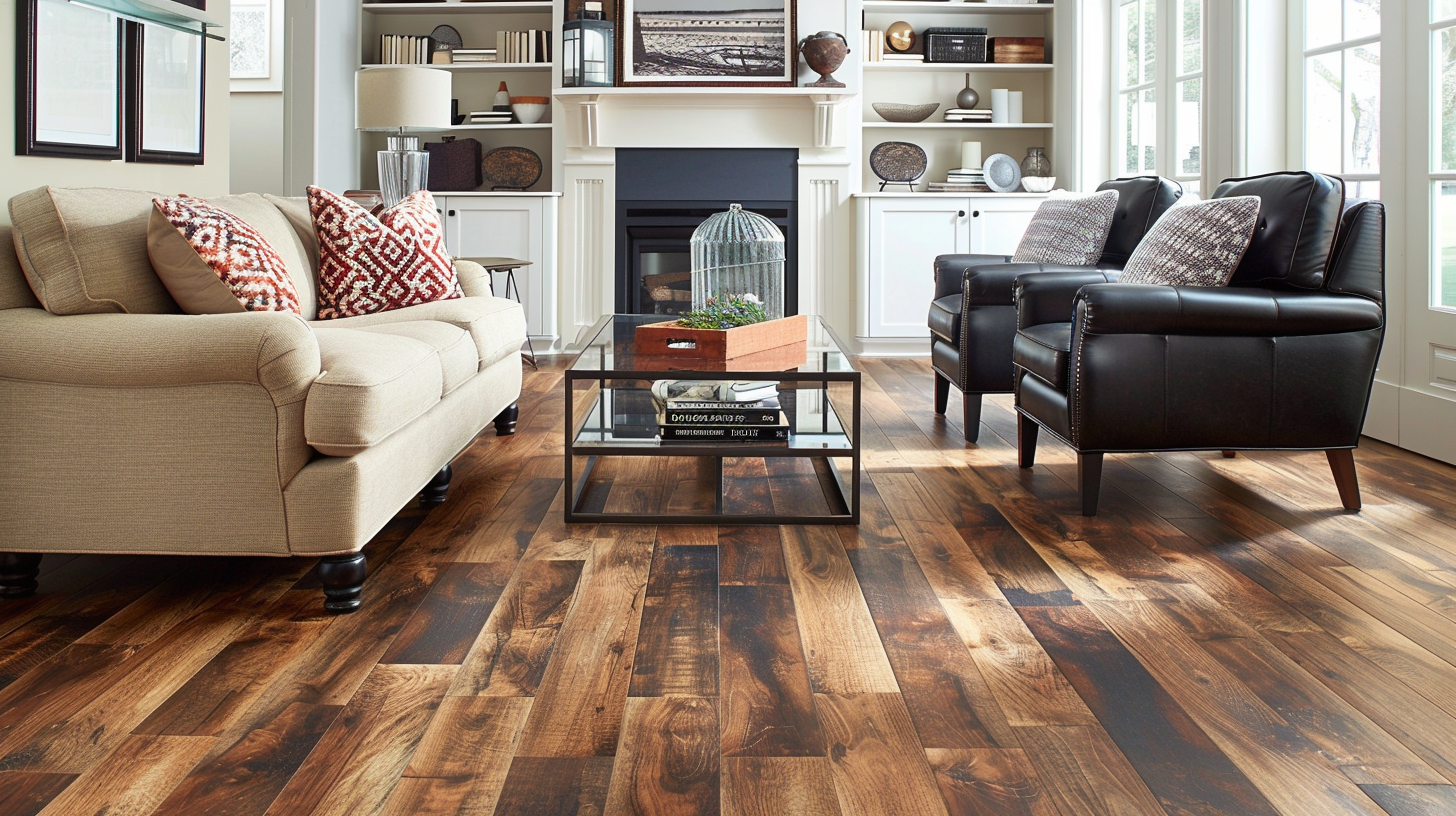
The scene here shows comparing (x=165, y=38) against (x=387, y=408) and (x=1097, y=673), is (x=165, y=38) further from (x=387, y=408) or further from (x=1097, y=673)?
(x=1097, y=673)

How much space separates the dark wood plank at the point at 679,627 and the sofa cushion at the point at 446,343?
716 millimetres

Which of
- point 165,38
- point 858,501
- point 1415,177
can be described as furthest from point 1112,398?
point 165,38

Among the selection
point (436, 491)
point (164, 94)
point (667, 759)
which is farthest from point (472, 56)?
point (667, 759)

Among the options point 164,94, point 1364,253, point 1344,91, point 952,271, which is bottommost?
point 1364,253

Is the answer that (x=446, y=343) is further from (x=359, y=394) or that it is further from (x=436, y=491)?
(x=359, y=394)

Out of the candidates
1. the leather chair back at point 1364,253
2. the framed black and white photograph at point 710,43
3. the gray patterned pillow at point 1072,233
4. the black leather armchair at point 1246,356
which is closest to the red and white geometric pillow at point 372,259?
the black leather armchair at point 1246,356

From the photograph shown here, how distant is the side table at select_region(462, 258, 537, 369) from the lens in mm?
5484

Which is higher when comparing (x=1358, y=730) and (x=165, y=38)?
(x=165, y=38)

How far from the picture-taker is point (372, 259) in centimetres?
353

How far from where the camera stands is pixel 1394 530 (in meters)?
2.86

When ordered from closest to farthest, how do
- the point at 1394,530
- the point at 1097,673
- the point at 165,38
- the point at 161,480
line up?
the point at 1097,673 < the point at 161,480 < the point at 1394,530 < the point at 165,38

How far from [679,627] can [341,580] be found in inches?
26.3

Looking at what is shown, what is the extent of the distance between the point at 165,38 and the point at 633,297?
11.6ft

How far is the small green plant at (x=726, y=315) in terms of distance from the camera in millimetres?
3080
